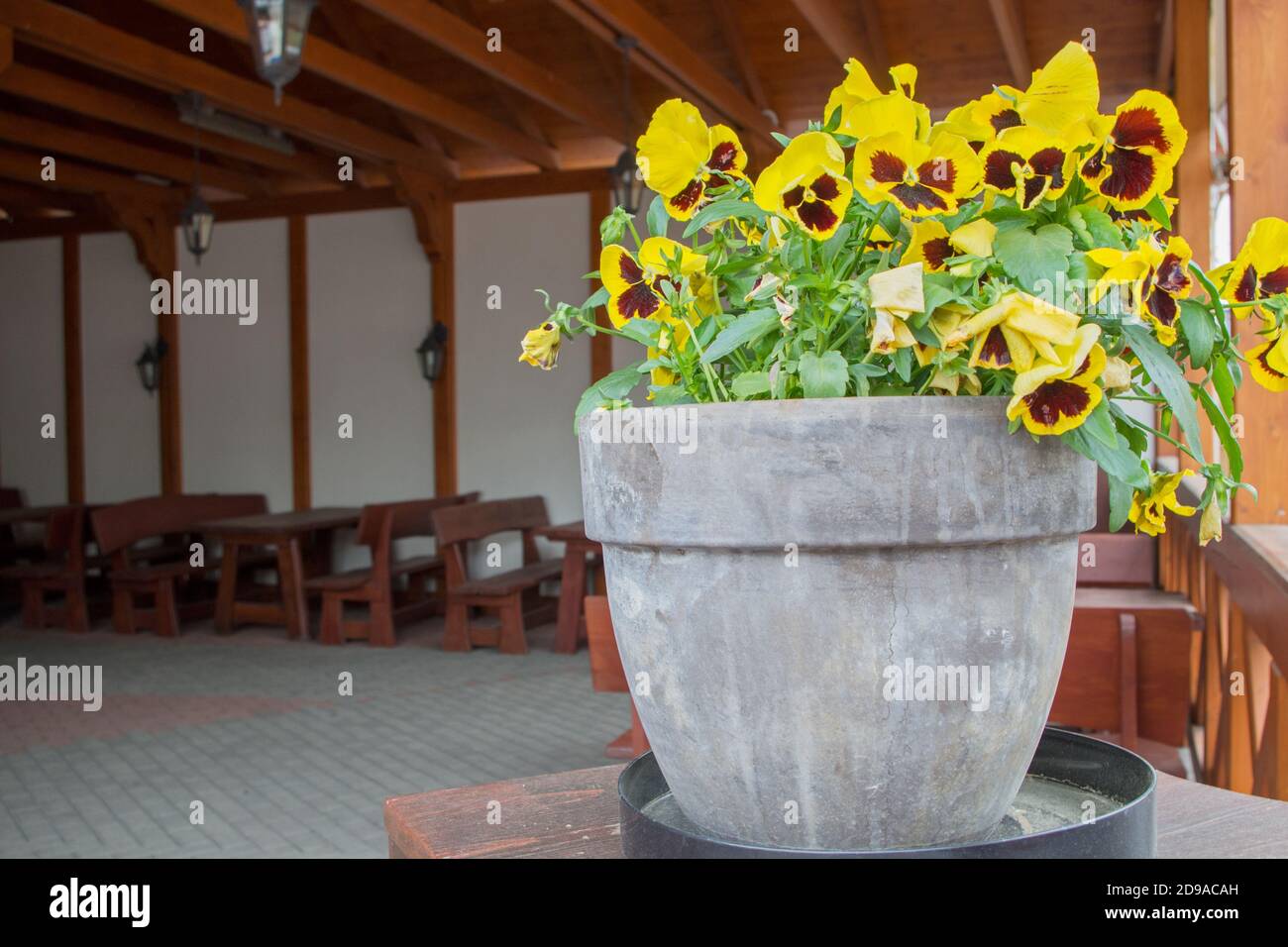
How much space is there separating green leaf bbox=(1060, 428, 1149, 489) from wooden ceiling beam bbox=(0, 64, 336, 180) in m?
7.30

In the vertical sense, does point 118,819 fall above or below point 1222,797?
below

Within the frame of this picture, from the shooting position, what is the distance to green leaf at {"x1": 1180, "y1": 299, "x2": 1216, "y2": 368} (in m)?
0.87

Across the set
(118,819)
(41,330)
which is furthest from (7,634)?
(118,819)

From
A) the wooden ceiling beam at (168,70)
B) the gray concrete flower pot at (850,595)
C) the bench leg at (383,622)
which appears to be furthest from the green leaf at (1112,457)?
the bench leg at (383,622)

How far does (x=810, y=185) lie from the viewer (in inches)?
32.7

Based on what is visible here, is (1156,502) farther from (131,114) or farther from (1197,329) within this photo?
(131,114)

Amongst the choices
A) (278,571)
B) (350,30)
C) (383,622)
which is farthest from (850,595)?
(350,30)

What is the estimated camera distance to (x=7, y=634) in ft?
28.7

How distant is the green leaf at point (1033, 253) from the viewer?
0.81 m

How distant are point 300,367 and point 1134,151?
1040cm

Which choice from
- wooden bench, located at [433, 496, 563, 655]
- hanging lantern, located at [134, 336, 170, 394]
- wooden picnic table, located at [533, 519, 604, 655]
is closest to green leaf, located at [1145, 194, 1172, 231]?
wooden picnic table, located at [533, 519, 604, 655]
